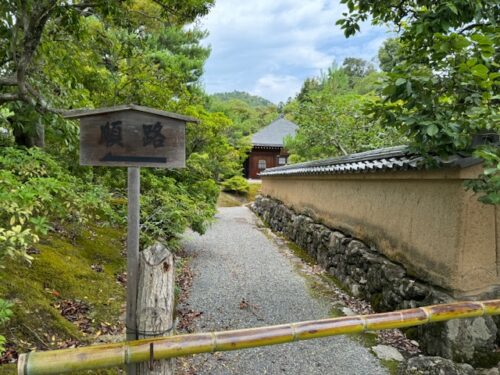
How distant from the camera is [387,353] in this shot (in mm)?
3521

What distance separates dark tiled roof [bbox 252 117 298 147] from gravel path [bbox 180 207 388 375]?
56.5ft

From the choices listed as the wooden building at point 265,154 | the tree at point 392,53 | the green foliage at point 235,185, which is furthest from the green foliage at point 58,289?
the wooden building at point 265,154

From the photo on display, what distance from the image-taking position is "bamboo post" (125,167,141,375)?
6.68 ft

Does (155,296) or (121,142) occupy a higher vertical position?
(121,142)

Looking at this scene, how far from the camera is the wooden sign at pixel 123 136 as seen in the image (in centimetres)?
222

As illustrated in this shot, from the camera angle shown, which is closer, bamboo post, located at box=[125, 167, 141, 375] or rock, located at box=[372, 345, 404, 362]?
bamboo post, located at box=[125, 167, 141, 375]

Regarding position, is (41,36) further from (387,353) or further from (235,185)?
(235,185)

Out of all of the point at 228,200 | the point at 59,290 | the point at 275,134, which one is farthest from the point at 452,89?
the point at 275,134

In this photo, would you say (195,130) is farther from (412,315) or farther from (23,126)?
(412,315)

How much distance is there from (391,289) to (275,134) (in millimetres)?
23539

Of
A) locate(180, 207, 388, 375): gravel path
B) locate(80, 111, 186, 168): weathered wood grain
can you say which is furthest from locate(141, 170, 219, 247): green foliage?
locate(80, 111, 186, 168): weathered wood grain

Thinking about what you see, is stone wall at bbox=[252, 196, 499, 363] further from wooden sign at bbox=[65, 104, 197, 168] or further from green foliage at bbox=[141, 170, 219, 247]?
wooden sign at bbox=[65, 104, 197, 168]

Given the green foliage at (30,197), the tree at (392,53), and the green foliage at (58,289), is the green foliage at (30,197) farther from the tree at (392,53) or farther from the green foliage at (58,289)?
the tree at (392,53)

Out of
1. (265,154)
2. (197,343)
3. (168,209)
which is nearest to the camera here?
(197,343)
